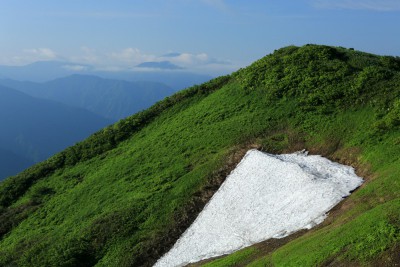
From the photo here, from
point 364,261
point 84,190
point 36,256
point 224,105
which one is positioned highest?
point 224,105

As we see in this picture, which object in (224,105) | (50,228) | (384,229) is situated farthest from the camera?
(224,105)

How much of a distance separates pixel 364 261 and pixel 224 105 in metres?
34.0

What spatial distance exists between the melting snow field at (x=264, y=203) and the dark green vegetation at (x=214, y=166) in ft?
4.32

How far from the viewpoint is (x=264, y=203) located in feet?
100

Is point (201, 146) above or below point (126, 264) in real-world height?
above

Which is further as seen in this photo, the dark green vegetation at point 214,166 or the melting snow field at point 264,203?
the melting snow field at point 264,203

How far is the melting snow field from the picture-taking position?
27.0 m

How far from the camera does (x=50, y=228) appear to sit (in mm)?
37031

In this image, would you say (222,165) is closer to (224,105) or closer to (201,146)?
(201,146)

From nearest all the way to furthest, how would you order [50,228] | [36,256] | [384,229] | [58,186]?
[384,229], [36,256], [50,228], [58,186]

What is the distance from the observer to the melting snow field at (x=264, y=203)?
1062 inches

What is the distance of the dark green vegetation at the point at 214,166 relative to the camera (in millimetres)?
22500

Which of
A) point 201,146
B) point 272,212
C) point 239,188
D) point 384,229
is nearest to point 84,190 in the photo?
point 201,146

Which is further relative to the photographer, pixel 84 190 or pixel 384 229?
pixel 84 190
